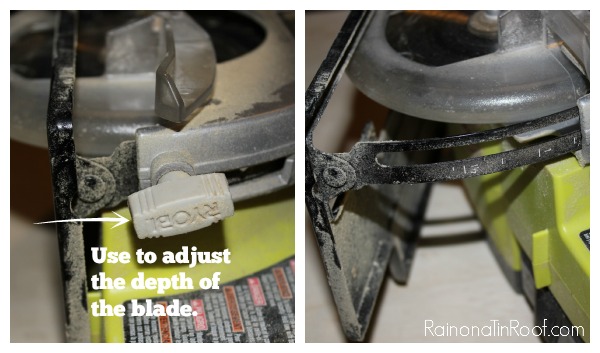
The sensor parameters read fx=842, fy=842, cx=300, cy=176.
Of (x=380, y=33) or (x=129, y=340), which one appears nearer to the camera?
(x=129, y=340)

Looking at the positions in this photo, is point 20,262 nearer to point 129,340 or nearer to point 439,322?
point 129,340

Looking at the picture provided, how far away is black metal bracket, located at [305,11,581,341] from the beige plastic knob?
0.09 metres

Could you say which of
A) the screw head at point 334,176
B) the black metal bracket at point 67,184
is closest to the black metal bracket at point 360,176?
the screw head at point 334,176

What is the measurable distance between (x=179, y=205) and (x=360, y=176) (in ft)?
0.53

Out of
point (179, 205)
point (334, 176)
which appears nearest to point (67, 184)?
point (179, 205)

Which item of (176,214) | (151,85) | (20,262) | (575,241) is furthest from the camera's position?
(20,262)

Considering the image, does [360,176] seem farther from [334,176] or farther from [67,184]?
[67,184]

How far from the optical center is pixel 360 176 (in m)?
0.73

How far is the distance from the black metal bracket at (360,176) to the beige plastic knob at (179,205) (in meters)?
0.09

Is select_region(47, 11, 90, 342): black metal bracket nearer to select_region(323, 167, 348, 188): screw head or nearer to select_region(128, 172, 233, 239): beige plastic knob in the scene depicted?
select_region(128, 172, 233, 239): beige plastic knob

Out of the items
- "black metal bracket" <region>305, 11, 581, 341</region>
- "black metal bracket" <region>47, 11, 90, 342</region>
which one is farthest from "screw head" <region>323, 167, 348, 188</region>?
"black metal bracket" <region>47, 11, 90, 342</region>

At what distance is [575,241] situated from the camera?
2.54 ft

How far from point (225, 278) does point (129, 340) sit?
117mm
